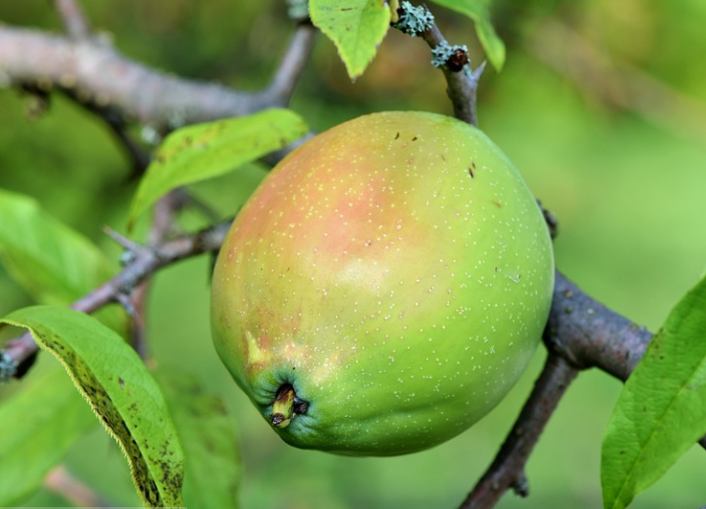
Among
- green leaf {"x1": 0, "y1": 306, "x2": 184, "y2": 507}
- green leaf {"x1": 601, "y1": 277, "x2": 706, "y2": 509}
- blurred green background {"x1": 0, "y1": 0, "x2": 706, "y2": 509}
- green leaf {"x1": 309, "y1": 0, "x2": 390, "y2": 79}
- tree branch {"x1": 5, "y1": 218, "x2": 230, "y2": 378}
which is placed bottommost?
blurred green background {"x1": 0, "y1": 0, "x2": 706, "y2": 509}

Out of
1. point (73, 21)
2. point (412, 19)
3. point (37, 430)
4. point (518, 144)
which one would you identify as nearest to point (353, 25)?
point (412, 19)

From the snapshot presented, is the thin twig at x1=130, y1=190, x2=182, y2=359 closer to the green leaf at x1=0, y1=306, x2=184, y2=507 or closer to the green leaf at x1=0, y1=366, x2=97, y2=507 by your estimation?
the green leaf at x1=0, y1=366, x2=97, y2=507

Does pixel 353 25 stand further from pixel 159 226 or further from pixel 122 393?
pixel 159 226

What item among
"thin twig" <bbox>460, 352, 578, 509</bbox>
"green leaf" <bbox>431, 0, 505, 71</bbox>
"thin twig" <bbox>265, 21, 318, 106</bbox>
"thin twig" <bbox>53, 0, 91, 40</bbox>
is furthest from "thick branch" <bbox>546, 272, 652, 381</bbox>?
"thin twig" <bbox>53, 0, 91, 40</bbox>

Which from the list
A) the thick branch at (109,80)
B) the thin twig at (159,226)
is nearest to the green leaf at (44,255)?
the thin twig at (159,226)

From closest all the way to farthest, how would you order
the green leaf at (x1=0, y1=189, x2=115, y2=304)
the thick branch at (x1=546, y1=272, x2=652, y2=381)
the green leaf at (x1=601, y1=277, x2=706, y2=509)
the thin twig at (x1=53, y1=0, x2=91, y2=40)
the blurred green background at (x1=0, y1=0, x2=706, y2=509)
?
the green leaf at (x1=601, y1=277, x2=706, y2=509), the thick branch at (x1=546, y1=272, x2=652, y2=381), the green leaf at (x1=0, y1=189, x2=115, y2=304), the thin twig at (x1=53, y1=0, x2=91, y2=40), the blurred green background at (x1=0, y1=0, x2=706, y2=509)
